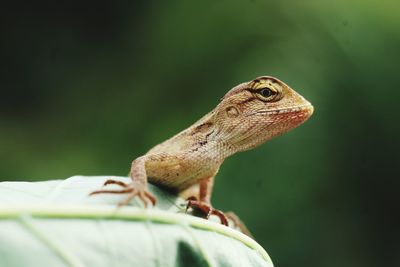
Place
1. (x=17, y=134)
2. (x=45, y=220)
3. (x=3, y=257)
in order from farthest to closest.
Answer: (x=17, y=134), (x=45, y=220), (x=3, y=257)

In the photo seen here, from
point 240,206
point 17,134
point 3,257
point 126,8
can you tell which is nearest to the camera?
point 3,257

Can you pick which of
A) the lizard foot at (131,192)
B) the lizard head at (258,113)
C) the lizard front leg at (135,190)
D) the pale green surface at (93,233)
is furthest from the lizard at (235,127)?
the pale green surface at (93,233)

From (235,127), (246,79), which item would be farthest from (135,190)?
(246,79)

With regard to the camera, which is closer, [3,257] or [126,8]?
[3,257]

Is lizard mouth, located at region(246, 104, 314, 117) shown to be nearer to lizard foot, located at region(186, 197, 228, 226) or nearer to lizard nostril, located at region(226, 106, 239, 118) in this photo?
lizard nostril, located at region(226, 106, 239, 118)

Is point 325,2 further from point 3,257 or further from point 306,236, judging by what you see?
point 3,257

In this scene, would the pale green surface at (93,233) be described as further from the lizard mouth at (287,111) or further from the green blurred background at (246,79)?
the green blurred background at (246,79)

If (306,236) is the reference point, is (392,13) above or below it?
above

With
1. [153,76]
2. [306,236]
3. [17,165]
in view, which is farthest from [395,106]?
[17,165]
